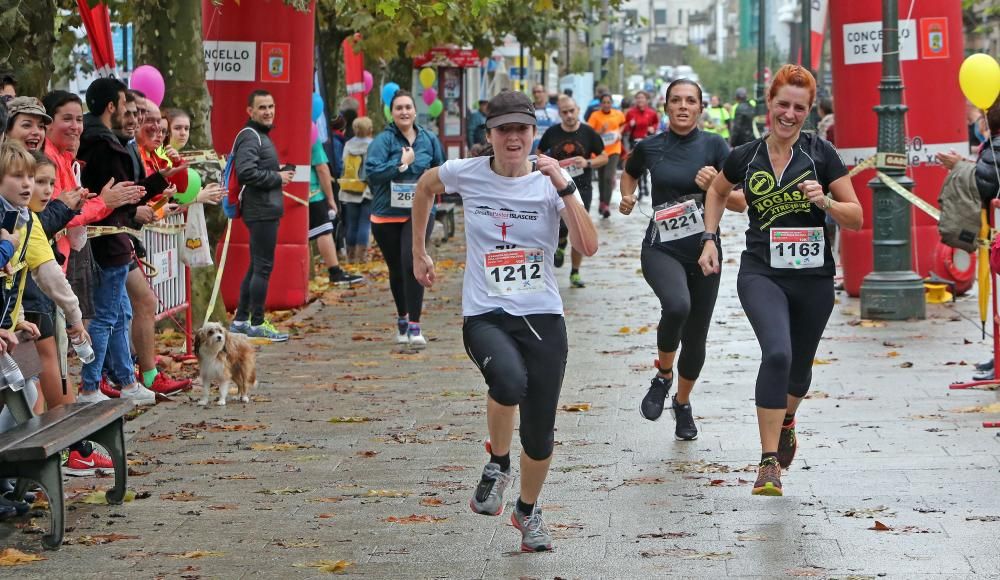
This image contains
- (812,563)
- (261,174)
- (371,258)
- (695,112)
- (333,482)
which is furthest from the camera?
(371,258)

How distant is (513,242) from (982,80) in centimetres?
543

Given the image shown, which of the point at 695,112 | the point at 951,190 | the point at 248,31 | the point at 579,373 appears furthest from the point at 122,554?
the point at 248,31

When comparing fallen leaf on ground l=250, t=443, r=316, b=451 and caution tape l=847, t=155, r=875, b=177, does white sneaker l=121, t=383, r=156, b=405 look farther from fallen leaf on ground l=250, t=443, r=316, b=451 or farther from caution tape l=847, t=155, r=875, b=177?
caution tape l=847, t=155, r=875, b=177

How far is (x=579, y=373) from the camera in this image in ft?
39.8

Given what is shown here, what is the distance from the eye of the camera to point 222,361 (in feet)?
35.3

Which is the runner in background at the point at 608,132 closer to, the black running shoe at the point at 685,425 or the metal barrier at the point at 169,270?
the metal barrier at the point at 169,270

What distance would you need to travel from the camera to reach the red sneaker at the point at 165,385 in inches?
440

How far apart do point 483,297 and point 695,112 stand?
3026mm

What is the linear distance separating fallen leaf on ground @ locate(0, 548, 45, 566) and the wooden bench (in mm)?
130

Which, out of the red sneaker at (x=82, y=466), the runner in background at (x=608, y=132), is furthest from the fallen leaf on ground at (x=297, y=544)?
the runner in background at (x=608, y=132)

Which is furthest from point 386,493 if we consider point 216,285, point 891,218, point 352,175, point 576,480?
point 352,175

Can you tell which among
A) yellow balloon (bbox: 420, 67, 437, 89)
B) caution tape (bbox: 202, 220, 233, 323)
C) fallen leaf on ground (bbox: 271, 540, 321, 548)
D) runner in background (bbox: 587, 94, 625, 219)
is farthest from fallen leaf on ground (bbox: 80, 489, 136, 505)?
yellow balloon (bbox: 420, 67, 437, 89)

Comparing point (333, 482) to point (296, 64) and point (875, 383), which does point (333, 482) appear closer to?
point (875, 383)

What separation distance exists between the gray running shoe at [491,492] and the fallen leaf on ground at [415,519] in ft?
1.72
